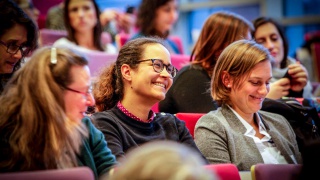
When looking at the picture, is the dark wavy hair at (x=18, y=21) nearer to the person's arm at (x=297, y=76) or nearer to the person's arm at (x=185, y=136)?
the person's arm at (x=185, y=136)

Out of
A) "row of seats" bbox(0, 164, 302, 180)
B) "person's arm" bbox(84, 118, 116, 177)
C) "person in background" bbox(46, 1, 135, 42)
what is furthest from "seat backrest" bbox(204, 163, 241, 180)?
"person in background" bbox(46, 1, 135, 42)

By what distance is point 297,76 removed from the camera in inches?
107

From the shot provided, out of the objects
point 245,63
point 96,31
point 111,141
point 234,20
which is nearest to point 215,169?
point 111,141

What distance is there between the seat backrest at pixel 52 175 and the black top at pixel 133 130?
39cm

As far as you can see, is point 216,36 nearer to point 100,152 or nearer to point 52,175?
point 100,152

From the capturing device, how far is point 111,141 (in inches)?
69.5

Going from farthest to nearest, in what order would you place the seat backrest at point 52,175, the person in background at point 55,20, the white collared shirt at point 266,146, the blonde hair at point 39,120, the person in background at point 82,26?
1. the person in background at point 55,20
2. the person in background at point 82,26
3. the white collared shirt at point 266,146
4. the blonde hair at point 39,120
5. the seat backrest at point 52,175

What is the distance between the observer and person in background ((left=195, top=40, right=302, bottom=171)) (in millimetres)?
2023

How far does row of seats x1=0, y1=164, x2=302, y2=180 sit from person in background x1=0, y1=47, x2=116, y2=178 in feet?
0.44

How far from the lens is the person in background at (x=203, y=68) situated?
2.49m

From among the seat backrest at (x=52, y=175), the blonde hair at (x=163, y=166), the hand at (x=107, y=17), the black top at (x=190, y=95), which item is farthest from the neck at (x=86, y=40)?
the blonde hair at (x=163, y=166)

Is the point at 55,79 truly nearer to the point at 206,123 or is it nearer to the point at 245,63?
the point at 206,123

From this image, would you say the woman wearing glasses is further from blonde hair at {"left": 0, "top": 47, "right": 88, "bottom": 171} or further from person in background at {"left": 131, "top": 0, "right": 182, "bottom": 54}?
person in background at {"left": 131, "top": 0, "right": 182, "bottom": 54}

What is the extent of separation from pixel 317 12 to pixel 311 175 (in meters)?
4.69
